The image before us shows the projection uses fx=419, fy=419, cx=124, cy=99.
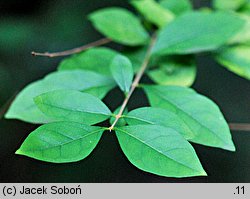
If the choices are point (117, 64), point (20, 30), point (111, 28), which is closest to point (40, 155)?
point (117, 64)

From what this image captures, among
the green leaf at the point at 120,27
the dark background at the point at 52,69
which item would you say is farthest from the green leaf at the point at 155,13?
the dark background at the point at 52,69

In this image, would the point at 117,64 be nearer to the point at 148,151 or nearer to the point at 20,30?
the point at 148,151

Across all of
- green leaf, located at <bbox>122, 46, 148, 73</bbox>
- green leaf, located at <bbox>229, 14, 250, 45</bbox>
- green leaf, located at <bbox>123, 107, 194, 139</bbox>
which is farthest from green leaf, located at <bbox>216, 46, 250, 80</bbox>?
green leaf, located at <bbox>123, 107, 194, 139</bbox>

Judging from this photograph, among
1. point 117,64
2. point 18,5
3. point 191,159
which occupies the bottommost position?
point 191,159

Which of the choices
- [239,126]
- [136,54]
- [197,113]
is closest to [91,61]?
[136,54]

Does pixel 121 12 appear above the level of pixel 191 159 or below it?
above

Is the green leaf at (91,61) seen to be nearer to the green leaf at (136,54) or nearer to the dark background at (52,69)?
the green leaf at (136,54)

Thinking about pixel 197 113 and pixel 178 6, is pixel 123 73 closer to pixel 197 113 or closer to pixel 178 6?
pixel 197 113

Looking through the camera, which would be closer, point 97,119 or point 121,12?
point 97,119
